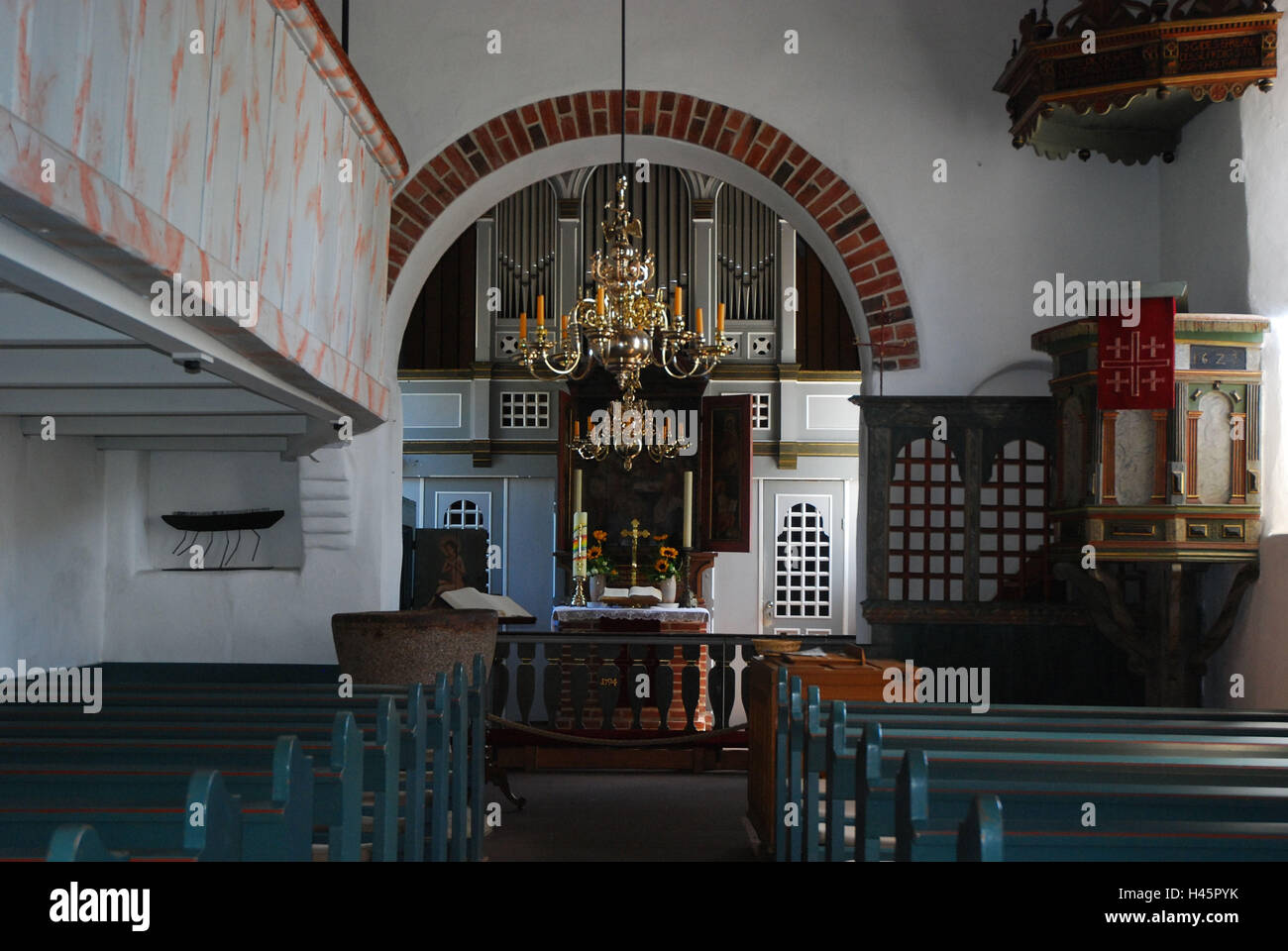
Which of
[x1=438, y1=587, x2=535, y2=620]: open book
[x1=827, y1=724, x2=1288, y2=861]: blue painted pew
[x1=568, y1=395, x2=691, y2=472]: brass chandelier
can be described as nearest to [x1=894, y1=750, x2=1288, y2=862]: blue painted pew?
[x1=827, y1=724, x2=1288, y2=861]: blue painted pew

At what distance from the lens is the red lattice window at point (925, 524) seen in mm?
7762

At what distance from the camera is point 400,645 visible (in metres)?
5.48

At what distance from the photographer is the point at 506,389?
16.9 meters

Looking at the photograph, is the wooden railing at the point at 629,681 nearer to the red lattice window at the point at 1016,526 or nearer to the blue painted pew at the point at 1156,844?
the red lattice window at the point at 1016,526

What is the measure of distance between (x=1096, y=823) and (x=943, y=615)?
5036 millimetres

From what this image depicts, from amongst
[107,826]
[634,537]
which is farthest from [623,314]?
[634,537]

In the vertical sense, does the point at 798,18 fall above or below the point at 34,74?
above

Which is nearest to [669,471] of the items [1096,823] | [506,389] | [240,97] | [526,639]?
[506,389]

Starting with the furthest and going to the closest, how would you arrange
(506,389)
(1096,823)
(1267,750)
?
(506,389) → (1267,750) → (1096,823)

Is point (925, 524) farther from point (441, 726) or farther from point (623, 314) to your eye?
point (441, 726)

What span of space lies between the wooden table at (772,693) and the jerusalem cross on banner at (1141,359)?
174 cm

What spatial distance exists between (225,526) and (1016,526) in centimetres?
471

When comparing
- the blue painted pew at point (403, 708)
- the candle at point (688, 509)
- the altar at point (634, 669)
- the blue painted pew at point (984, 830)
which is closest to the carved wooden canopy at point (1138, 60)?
the altar at point (634, 669)

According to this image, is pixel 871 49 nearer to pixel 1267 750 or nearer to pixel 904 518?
pixel 904 518
